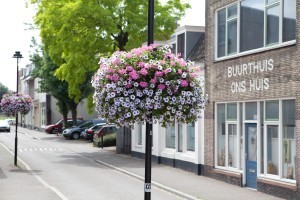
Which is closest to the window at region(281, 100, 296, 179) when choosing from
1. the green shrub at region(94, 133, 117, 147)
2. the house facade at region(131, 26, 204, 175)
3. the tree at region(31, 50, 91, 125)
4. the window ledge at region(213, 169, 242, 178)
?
the window ledge at region(213, 169, 242, 178)

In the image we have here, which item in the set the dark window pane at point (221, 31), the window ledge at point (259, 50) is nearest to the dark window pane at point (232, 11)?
the dark window pane at point (221, 31)

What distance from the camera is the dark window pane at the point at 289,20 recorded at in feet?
48.9

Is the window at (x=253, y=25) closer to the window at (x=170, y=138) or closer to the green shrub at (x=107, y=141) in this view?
the window at (x=170, y=138)

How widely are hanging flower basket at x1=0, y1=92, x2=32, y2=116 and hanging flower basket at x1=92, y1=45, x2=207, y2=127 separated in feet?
58.5

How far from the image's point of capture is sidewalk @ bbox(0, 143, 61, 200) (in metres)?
15.2

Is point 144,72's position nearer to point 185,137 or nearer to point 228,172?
point 228,172

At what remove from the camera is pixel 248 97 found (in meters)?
17.2

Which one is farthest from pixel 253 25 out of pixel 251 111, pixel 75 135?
pixel 75 135

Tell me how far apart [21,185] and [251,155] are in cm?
766

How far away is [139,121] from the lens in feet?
28.0

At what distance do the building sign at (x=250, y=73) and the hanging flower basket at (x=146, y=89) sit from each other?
7958mm

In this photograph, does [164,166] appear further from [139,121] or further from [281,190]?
[139,121]

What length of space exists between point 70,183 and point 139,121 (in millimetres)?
10499

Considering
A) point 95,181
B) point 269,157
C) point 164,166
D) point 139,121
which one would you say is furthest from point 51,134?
point 139,121
